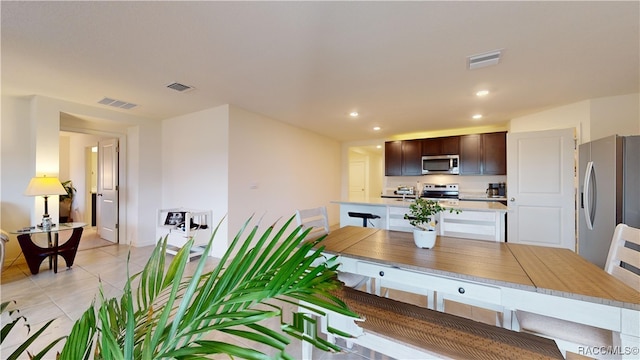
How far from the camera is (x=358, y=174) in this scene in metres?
8.49

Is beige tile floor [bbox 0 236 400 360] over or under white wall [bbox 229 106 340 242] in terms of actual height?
under

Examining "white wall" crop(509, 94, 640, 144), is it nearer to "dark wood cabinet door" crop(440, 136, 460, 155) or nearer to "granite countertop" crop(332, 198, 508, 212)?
"granite countertop" crop(332, 198, 508, 212)

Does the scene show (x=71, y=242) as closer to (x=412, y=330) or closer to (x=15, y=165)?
(x=15, y=165)

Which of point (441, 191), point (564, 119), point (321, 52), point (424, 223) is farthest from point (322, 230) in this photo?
point (441, 191)

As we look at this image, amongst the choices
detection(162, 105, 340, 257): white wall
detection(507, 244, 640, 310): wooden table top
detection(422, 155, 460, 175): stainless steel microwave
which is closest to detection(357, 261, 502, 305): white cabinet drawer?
detection(507, 244, 640, 310): wooden table top

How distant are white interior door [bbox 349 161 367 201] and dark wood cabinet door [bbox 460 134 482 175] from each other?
3526mm

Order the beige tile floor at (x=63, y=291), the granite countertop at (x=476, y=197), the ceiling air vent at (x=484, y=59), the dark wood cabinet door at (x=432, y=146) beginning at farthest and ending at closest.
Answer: the dark wood cabinet door at (x=432, y=146) < the granite countertop at (x=476, y=197) < the ceiling air vent at (x=484, y=59) < the beige tile floor at (x=63, y=291)

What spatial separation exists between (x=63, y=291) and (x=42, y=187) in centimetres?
138

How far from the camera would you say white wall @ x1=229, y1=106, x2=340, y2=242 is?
385 centimetres

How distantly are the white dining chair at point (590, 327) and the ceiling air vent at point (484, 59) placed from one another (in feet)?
5.24

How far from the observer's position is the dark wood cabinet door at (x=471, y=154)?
5.07 meters

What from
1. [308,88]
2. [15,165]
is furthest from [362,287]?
[15,165]

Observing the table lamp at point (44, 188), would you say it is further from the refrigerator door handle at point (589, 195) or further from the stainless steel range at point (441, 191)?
the refrigerator door handle at point (589, 195)

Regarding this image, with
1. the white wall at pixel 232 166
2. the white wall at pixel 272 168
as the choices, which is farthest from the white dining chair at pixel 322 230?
A: the white wall at pixel 232 166
